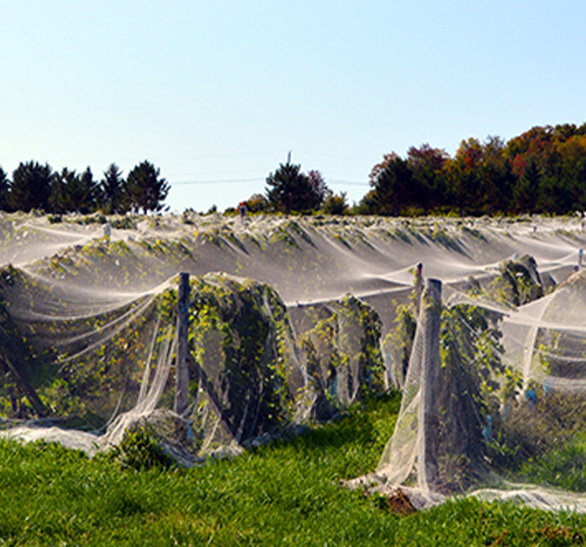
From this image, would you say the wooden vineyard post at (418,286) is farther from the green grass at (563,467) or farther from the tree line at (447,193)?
the tree line at (447,193)

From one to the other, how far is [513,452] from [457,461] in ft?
1.20

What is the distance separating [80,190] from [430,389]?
39.2 meters

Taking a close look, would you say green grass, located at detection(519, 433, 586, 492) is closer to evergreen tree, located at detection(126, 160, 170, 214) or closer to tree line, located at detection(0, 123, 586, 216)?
tree line, located at detection(0, 123, 586, 216)

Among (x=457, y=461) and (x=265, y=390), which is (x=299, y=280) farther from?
(x=457, y=461)

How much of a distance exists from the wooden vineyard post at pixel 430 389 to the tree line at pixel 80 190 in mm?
36878

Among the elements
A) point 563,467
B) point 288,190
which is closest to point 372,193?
point 288,190

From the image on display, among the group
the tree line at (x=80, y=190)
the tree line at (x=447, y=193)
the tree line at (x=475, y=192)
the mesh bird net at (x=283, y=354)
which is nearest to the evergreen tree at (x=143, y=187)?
the tree line at (x=80, y=190)

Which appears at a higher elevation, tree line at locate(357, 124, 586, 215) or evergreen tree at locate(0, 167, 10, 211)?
tree line at locate(357, 124, 586, 215)

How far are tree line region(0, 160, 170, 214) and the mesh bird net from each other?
33.5 meters

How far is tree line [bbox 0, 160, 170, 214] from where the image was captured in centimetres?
4172

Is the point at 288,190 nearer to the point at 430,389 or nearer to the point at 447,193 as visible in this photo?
the point at 447,193

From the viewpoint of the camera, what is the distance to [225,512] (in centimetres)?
404

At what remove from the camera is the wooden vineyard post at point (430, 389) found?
4.65 m

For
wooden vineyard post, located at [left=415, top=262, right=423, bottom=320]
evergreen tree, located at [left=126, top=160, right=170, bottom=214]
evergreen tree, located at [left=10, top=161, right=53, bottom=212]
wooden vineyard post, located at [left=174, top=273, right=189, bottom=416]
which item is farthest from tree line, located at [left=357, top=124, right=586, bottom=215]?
wooden vineyard post, located at [left=174, top=273, right=189, bottom=416]
